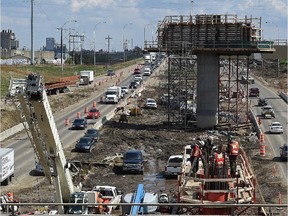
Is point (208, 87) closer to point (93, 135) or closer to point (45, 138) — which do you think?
point (93, 135)

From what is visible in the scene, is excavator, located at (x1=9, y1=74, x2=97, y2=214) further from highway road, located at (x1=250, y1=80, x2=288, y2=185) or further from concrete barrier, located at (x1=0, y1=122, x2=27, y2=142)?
concrete barrier, located at (x1=0, y1=122, x2=27, y2=142)

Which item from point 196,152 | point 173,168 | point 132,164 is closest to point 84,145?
point 132,164

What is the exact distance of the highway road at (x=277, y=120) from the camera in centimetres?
4225

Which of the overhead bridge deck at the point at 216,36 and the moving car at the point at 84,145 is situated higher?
the overhead bridge deck at the point at 216,36

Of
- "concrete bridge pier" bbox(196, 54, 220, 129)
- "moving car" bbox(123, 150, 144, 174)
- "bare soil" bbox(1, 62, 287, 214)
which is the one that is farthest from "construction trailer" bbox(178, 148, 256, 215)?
"concrete bridge pier" bbox(196, 54, 220, 129)

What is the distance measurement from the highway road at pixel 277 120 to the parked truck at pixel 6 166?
14653 mm

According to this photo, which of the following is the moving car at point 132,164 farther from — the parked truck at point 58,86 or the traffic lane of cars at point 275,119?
the parked truck at point 58,86

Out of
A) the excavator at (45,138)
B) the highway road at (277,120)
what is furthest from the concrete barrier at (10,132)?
the excavator at (45,138)

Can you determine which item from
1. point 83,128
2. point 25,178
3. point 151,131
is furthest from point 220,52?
point 25,178

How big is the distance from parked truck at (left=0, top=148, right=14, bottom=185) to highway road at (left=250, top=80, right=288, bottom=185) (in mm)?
14653

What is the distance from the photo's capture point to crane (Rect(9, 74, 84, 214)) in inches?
797

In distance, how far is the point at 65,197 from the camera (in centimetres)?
2223

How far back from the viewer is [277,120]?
67438 mm

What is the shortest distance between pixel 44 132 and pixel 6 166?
45.4 ft
